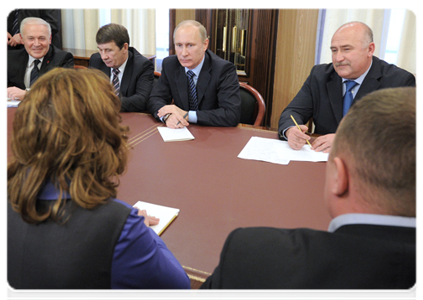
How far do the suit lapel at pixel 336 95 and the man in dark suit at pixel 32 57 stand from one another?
2216 mm

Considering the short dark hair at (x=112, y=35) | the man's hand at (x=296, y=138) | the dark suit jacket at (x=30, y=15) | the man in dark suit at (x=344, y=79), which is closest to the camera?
the man's hand at (x=296, y=138)

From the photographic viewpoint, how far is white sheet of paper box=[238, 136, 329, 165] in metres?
1.87

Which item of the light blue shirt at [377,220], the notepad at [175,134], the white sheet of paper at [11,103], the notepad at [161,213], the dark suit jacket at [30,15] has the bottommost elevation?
the notepad at [161,213]

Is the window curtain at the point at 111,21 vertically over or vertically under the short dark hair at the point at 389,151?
over

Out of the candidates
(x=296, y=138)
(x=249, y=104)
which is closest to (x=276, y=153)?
(x=296, y=138)

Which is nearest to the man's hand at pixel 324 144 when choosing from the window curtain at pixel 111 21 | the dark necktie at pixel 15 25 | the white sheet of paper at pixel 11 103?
the white sheet of paper at pixel 11 103

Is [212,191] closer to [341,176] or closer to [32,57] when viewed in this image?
[341,176]

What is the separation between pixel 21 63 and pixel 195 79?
1656 mm

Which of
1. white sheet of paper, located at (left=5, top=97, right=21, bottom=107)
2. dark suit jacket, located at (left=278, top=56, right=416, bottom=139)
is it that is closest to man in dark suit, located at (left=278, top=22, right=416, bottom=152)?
dark suit jacket, located at (left=278, top=56, right=416, bottom=139)

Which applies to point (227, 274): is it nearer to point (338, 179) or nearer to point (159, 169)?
point (338, 179)

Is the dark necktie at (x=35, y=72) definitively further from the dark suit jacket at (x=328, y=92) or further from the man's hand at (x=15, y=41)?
the dark suit jacket at (x=328, y=92)

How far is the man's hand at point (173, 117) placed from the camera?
2350 millimetres

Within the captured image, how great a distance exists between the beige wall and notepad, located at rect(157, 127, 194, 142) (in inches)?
83.7

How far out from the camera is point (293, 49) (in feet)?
13.3
